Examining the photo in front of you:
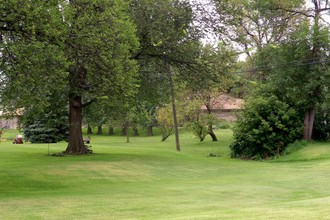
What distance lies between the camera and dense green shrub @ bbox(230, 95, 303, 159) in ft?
109

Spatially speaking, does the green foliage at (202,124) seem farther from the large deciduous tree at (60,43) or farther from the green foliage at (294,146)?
the large deciduous tree at (60,43)

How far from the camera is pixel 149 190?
16.1 metres

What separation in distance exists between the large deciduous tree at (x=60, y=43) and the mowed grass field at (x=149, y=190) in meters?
3.53

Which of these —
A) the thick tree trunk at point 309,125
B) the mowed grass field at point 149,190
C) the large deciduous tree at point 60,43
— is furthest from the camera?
the thick tree trunk at point 309,125

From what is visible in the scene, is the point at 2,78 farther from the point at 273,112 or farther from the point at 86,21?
the point at 273,112

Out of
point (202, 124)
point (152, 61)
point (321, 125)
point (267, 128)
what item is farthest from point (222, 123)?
point (152, 61)

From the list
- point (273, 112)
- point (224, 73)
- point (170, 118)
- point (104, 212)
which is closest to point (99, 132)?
point (170, 118)

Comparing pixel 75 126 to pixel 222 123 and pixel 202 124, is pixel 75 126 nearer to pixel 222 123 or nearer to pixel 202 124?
pixel 202 124

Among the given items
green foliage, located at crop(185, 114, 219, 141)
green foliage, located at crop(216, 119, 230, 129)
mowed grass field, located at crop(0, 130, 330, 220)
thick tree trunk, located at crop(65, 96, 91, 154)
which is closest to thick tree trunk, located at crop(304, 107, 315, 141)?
mowed grass field, located at crop(0, 130, 330, 220)

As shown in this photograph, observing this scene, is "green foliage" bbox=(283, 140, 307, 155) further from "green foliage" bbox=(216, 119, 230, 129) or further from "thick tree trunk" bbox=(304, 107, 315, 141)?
"green foliage" bbox=(216, 119, 230, 129)

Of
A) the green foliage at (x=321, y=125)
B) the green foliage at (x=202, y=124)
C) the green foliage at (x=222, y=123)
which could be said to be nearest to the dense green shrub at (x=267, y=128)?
the green foliage at (x=321, y=125)

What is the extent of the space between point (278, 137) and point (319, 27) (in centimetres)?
794

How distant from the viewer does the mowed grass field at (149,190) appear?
10.5m

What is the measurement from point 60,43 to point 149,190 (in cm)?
569
